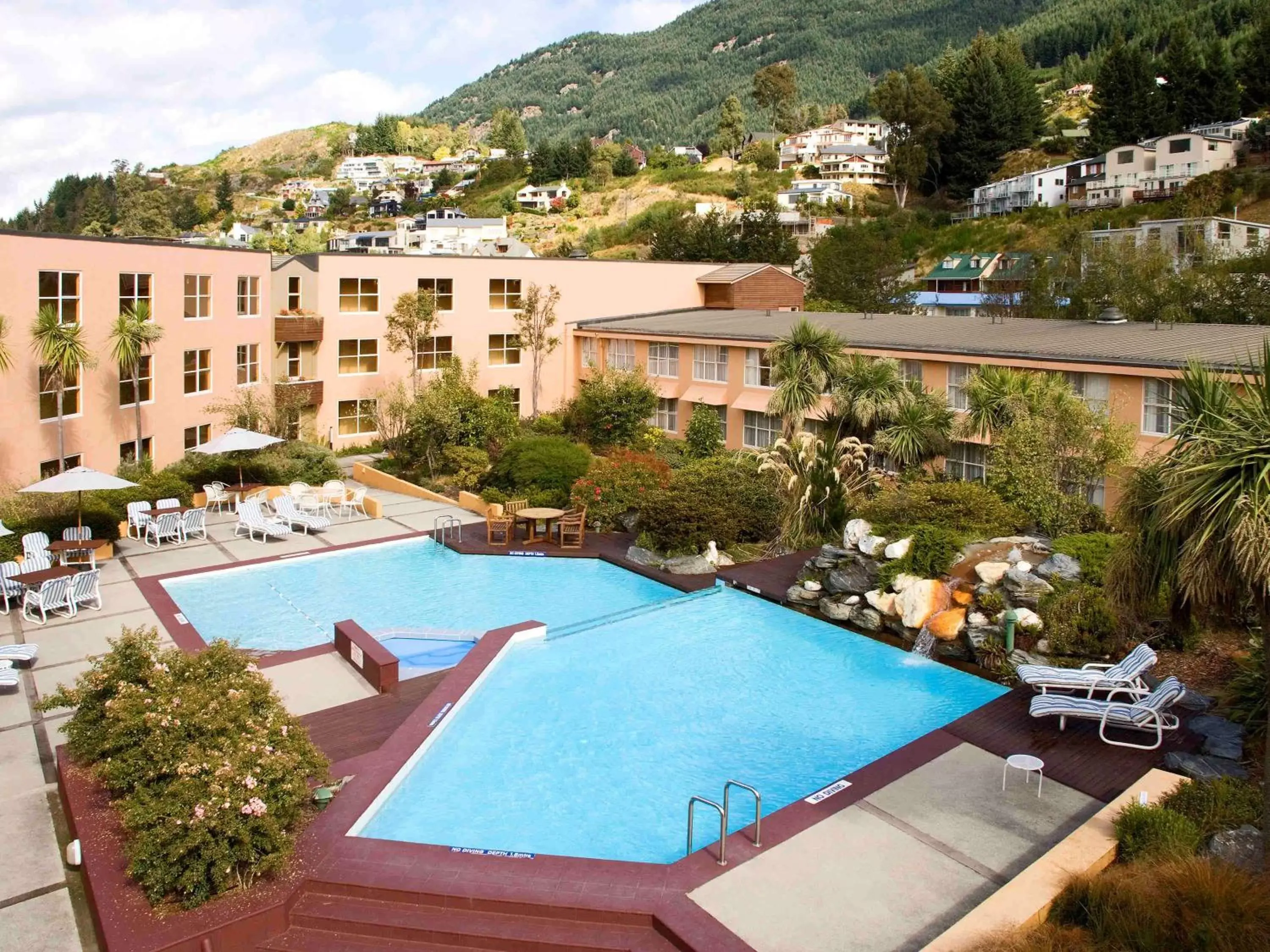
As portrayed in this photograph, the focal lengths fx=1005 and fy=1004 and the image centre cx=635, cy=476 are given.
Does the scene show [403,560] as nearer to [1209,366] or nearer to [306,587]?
[306,587]

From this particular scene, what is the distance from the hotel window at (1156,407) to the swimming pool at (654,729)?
8956 mm

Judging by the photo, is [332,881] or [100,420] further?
[100,420]

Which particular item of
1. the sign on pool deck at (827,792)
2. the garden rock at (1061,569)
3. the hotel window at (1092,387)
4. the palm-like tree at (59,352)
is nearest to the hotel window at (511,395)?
the palm-like tree at (59,352)

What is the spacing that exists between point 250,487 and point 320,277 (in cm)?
1055

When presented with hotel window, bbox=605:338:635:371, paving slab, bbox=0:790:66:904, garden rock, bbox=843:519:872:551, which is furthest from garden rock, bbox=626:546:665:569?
hotel window, bbox=605:338:635:371

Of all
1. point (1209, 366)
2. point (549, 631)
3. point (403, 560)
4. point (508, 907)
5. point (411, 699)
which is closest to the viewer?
point (508, 907)

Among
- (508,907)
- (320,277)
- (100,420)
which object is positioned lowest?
(508,907)

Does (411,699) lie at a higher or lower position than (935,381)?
lower

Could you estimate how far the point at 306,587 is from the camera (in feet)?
66.9

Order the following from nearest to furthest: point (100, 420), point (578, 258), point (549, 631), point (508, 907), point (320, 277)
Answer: point (508, 907), point (549, 631), point (100, 420), point (320, 277), point (578, 258)

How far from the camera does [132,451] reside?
26.7m

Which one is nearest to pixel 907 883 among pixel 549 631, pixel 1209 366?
pixel 549 631

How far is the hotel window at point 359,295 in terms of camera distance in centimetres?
3488

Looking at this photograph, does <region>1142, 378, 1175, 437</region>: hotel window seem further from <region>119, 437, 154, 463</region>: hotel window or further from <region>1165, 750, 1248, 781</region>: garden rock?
<region>119, 437, 154, 463</region>: hotel window
